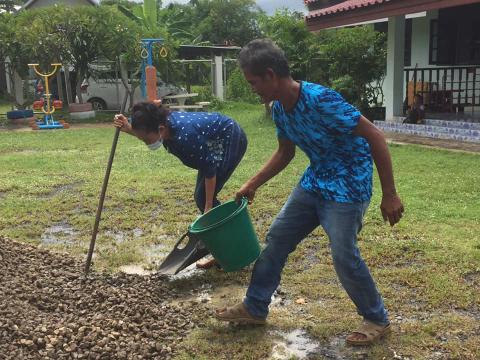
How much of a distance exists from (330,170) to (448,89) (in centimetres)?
1094

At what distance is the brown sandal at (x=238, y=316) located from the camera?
3295mm

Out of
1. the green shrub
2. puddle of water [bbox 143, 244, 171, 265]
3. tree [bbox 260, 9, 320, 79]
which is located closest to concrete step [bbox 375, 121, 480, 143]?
tree [bbox 260, 9, 320, 79]

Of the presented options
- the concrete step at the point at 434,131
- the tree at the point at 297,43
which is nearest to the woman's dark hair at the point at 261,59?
the concrete step at the point at 434,131

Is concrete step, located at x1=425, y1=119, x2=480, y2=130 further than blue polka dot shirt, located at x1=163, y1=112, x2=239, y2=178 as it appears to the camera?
Yes

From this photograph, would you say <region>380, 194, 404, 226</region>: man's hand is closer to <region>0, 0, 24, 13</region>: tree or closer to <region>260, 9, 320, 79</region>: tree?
<region>260, 9, 320, 79</region>: tree

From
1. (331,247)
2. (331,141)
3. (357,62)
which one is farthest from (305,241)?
(357,62)

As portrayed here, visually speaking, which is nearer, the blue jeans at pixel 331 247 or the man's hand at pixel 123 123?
the blue jeans at pixel 331 247

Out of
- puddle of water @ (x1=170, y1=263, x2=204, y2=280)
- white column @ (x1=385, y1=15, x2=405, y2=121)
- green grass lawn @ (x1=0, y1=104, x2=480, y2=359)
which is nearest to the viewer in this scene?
green grass lawn @ (x1=0, y1=104, x2=480, y2=359)

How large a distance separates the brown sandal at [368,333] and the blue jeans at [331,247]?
0.11 feet

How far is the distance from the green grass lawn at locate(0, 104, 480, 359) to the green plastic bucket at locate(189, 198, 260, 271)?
400 mm

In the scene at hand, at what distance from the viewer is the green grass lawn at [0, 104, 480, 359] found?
3240 millimetres

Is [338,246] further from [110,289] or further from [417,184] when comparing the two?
[417,184]

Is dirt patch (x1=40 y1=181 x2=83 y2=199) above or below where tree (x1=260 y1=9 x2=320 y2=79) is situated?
below

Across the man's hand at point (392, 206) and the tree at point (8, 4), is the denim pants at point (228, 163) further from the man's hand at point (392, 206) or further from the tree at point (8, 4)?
the tree at point (8, 4)
